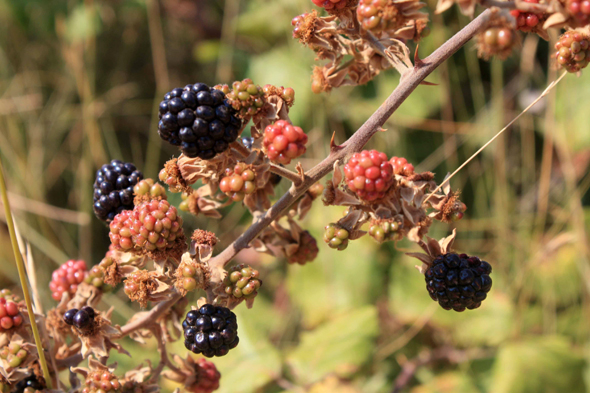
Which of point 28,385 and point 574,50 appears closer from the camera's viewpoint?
point 574,50

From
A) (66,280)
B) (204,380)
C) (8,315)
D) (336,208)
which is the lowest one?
(204,380)

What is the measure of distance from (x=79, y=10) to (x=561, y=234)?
4132mm

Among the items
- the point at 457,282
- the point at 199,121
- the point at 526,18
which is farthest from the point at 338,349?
the point at 526,18

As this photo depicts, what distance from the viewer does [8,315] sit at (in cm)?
140

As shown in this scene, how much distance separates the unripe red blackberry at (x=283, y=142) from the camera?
1186mm

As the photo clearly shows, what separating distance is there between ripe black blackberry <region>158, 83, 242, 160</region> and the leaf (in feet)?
5.53

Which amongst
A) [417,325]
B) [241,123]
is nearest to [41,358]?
[241,123]

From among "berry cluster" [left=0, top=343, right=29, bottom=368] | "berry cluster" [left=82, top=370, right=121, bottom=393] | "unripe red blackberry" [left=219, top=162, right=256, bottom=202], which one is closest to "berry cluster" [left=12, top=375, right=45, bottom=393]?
"berry cluster" [left=0, top=343, right=29, bottom=368]

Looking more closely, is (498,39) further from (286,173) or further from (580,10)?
(286,173)

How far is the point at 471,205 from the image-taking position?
11.2 ft

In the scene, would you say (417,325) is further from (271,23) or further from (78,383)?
(271,23)

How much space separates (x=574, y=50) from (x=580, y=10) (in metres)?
0.19

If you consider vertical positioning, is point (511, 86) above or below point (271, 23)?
below

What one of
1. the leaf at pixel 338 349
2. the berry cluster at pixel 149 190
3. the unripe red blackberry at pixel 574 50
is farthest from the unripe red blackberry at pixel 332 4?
the leaf at pixel 338 349
